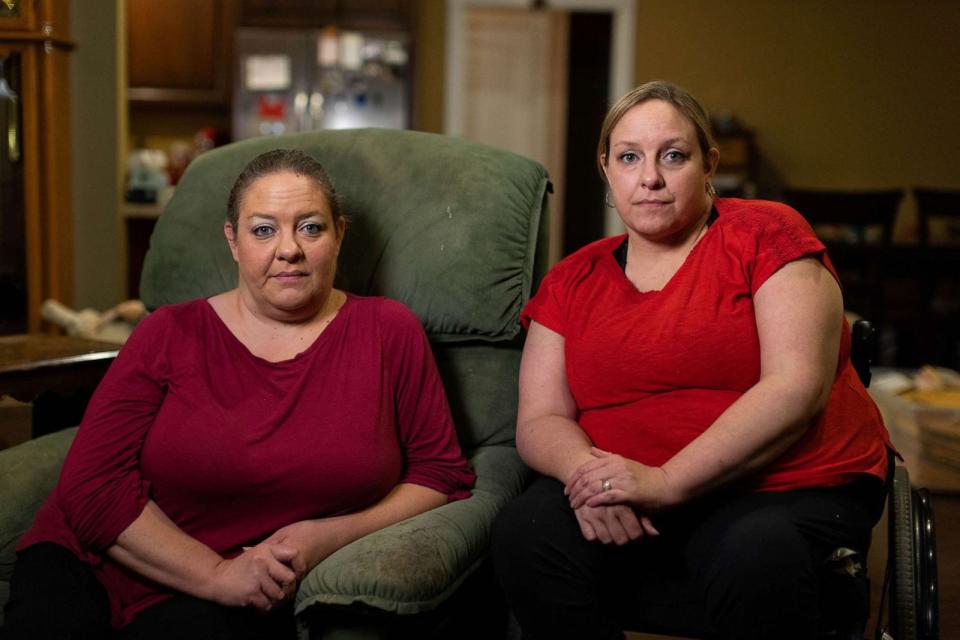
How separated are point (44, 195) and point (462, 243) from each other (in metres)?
1.83

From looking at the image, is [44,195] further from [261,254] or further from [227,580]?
[227,580]

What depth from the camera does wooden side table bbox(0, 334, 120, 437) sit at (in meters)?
1.88

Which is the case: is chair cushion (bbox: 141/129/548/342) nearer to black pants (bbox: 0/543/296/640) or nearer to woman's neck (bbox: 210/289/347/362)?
woman's neck (bbox: 210/289/347/362)

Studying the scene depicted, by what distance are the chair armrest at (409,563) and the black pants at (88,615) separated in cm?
11

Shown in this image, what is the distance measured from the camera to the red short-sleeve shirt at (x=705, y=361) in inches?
58.1

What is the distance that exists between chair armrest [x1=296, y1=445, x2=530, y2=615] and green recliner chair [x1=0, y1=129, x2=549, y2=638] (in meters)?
0.14

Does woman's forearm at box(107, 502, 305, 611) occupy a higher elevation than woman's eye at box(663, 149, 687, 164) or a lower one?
lower

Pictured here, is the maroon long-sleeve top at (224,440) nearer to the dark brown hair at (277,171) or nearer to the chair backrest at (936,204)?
the dark brown hair at (277,171)

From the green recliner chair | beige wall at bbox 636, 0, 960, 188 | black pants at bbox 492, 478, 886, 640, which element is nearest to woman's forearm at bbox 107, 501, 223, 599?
the green recliner chair

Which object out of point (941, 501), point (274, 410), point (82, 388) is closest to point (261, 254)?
point (274, 410)

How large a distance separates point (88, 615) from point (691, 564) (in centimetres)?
82

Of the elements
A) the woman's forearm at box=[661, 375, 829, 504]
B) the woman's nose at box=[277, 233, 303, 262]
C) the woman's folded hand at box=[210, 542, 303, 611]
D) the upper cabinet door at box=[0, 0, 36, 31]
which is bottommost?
the woman's folded hand at box=[210, 542, 303, 611]

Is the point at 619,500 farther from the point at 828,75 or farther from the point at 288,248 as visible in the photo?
the point at 828,75

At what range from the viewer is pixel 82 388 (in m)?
2.01
